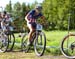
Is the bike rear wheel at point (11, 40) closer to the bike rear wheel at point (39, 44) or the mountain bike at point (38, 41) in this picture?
the mountain bike at point (38, 41)

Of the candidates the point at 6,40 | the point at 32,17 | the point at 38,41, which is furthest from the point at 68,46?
the point at 6,40

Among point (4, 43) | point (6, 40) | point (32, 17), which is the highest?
point (32, 17)

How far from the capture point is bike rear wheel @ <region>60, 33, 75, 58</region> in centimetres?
1061

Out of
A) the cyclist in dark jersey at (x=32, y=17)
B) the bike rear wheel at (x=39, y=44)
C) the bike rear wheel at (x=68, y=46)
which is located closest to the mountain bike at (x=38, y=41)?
the bike rear wheel at (x=39, y=44)

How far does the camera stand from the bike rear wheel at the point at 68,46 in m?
10.6

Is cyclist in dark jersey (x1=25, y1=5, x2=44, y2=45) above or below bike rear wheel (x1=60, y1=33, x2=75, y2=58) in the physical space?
above

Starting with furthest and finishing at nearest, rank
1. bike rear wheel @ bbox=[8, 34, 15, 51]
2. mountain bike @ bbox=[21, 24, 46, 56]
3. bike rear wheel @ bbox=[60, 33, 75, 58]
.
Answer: bike rear wheel @ bbox=[8, 34, 15, 51] < mountain bike @ bbox=[21, 24, 46, 56] < bike rear wheel @ bbox=[60, 33, 75, 58]

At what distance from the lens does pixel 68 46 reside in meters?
11.1

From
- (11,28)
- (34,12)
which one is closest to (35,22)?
(34,12)

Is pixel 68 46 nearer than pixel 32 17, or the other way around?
pixel 68 46

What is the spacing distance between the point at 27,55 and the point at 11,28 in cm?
190

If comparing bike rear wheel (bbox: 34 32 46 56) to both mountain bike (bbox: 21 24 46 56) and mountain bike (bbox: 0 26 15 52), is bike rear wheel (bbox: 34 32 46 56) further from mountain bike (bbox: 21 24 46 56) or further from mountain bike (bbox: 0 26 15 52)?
mountain bike (bbox: 0 26 15 52)

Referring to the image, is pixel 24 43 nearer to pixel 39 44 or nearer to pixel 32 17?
pixel 39 44

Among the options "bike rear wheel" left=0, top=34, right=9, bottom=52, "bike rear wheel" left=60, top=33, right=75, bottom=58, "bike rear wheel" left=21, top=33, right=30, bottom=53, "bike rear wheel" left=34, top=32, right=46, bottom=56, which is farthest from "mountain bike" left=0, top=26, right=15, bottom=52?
"bike rear wheel" left=60, top=33, right=75, bottom=58
